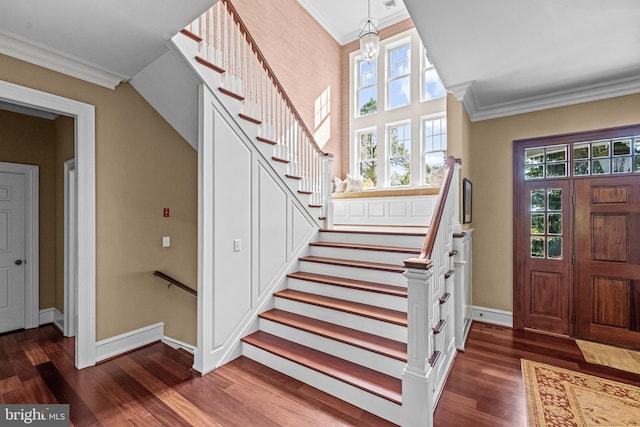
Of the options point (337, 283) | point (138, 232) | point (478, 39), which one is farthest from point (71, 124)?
point (478, 39)

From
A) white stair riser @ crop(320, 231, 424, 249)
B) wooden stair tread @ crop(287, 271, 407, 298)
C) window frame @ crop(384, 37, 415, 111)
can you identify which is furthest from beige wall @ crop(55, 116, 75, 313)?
window frame @ crop(384, 37, 415, 111)

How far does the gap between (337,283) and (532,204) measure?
2824mm

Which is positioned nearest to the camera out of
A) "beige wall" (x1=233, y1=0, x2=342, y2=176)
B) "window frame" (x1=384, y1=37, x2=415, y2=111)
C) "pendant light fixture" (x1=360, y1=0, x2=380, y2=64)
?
"pendant light fixture" (x1=360, y1=0, x2=380, y2=64)

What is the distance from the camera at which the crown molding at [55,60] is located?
228 cm

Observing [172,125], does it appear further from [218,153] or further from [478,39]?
[478,39]

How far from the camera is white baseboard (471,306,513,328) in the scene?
3830mm

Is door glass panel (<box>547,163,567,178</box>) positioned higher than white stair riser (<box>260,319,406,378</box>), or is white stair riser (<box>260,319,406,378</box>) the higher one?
door glass panel (<box>547,163,567,178</box>)

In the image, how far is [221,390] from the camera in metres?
2.37

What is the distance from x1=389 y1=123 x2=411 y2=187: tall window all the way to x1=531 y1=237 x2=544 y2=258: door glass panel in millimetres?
2660

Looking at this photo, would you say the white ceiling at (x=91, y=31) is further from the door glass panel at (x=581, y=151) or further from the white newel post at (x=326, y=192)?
the door glass panel at (x=581, y=151)

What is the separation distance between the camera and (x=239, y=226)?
2865 millimetres

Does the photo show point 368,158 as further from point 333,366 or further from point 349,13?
point 333,366

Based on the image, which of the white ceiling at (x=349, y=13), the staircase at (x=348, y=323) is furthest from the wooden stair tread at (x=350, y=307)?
the white ceiling at (x=349, y=13)

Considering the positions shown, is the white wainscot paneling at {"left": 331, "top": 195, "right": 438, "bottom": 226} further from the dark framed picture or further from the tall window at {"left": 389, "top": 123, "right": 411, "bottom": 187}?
the dark framed picture
